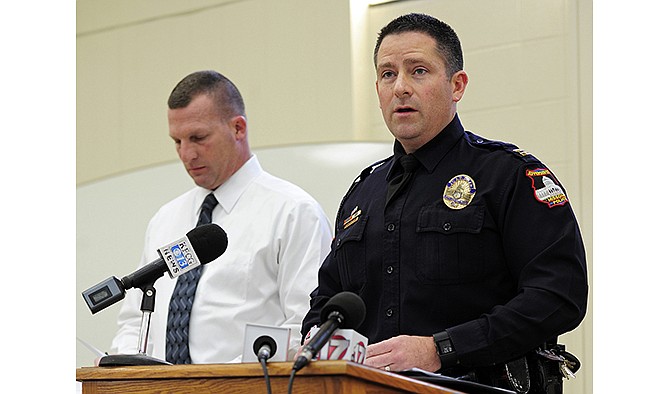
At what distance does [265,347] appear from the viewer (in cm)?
161

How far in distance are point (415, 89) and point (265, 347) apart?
0.86m

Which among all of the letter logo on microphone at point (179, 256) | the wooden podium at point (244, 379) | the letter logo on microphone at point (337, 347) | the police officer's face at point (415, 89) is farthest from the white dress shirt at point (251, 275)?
the letter logo on microphone at point (337, 347)

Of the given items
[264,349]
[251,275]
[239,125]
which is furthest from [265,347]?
[239,125]

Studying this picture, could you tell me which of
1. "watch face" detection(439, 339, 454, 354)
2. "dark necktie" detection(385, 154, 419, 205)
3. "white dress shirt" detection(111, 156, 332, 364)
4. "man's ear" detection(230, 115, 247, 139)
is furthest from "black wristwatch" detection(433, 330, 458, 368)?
"man's ear" detection(230, 115, 247, 139)

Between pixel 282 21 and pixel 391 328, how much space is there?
291 centimetres

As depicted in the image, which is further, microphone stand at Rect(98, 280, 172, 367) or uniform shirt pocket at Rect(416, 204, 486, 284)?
uniform shirt pocket at Rect(416, 204, 486, 284)

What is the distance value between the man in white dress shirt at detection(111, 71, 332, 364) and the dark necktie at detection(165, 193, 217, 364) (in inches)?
0.8

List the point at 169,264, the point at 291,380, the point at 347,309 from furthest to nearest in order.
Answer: the point at 169,264 → the point at 347,309 → the point at 291,380

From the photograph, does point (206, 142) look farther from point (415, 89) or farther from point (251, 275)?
point (415, 89)

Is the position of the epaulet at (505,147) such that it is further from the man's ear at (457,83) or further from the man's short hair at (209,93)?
the man's short hair at (209,93)

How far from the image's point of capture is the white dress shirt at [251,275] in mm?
2998

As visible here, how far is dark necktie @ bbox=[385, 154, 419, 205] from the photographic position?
228 cm

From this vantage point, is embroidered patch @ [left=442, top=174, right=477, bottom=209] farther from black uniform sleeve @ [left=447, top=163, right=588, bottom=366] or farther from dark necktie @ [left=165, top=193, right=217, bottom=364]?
dark necktie @ [left=165, top=193, right=217, bottom=364]

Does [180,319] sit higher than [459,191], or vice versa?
[459,191]
